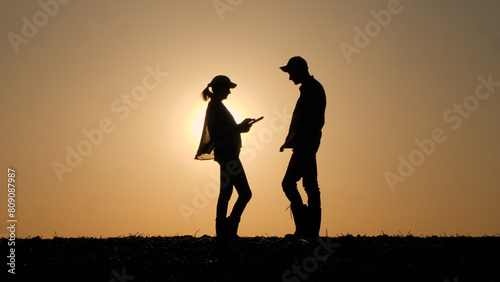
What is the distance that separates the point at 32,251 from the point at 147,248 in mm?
1534

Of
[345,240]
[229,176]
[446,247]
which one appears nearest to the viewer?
[446,247]

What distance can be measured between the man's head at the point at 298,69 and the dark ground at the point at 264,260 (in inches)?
104

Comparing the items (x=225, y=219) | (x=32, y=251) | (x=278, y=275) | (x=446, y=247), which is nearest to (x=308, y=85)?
(x=225, y=219)

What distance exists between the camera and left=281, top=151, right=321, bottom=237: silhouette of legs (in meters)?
9.20

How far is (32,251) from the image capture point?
25.9ft

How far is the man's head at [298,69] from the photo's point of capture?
9555mm

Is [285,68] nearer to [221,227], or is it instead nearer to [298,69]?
[298,69]

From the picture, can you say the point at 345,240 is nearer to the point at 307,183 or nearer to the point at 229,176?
the point at 307,183

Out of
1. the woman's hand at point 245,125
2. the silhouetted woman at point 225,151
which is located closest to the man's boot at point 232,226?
the silhouetted woman at point 225,151
